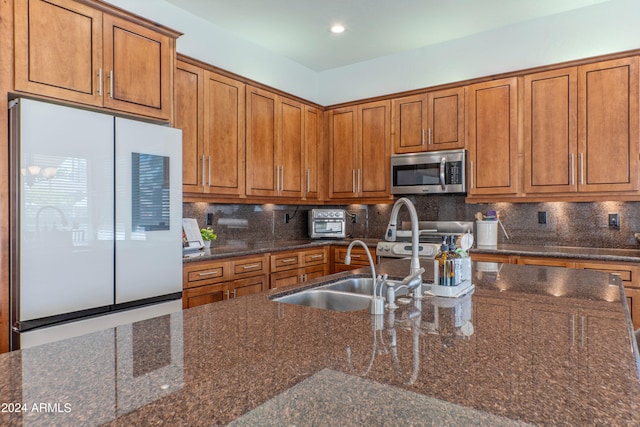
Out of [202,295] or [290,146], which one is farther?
[290,146]

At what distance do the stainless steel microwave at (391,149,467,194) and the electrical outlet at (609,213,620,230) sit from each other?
44.2 inches

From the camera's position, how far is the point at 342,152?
4.32 metres

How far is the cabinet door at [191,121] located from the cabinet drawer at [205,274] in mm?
615

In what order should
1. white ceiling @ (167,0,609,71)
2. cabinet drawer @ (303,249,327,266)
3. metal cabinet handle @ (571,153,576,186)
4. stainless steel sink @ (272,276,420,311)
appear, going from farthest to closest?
cabinet drawer @ (303,249,327,266) → white ceiling @ (167,0,609,71) → metal cabinet handle @ (571,153,576,186) → stainless steel sink @ (272,276,420,311)

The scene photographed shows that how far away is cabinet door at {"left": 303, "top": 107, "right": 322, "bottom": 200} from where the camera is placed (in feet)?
13.8

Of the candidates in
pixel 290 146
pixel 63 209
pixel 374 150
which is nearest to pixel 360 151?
pixel 374 150

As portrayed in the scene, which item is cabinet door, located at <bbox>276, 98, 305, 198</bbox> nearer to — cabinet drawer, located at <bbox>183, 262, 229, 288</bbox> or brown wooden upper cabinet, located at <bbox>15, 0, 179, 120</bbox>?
cabinet drawer, located at <bbox>183, 262, 229, 288</bbox>

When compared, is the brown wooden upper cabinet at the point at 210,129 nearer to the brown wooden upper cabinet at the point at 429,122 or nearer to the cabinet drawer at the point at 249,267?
the cabinet drawer at the point at 249,267

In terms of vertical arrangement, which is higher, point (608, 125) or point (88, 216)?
point (608, 125)

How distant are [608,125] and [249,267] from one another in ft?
9.47

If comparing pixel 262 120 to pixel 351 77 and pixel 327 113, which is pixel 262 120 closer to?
pixel 327 113

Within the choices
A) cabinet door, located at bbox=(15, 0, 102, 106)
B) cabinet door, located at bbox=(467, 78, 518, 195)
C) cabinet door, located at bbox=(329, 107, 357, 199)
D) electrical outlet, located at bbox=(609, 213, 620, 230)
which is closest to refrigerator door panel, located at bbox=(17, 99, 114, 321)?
cabinet door, located at bbox=(15, 0, 102, 106)

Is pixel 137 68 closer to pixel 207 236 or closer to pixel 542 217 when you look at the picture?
pixel 207 236

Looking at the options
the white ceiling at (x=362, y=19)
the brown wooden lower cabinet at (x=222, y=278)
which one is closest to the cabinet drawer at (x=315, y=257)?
the brown wooden lower cabinet at (x=222, y=278)
